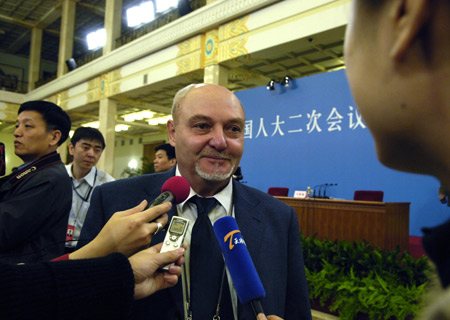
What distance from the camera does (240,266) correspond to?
3.11 ft

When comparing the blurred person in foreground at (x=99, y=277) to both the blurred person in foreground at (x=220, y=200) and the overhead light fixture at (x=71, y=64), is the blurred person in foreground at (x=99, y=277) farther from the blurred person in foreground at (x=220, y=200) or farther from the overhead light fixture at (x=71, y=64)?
the overhead light fixture at (x=71, y=64)

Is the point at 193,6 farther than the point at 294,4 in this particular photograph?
Yes

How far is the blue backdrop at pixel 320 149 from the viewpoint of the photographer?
20.0 ft

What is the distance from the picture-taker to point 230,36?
756 centimetres

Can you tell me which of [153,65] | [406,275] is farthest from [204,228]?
[153,65]

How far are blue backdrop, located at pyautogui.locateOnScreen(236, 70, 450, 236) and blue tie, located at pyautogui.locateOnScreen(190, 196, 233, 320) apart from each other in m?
5.49

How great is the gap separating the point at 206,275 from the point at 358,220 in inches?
185

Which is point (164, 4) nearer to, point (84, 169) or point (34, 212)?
point (84, 169)

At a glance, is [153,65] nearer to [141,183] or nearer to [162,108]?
Answer: [162,108]

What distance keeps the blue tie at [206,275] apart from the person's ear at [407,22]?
96 centimetres

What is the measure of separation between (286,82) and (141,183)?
608 centimetres

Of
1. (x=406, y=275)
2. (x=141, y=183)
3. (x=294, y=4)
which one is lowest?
(x=406, y=275)

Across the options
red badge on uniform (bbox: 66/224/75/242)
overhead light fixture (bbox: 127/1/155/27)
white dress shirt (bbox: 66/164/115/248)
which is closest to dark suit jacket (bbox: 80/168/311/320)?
red badge on uniform (bbox: 66/224/75/242)

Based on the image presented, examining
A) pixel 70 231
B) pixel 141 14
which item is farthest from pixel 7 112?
pixel 70 231
